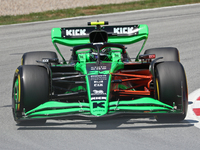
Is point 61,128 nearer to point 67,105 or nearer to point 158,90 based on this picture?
point 67,105

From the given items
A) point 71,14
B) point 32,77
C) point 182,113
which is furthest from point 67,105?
point 71,14

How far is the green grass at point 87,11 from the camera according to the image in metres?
20.7

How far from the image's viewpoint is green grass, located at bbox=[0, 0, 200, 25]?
20688 mm

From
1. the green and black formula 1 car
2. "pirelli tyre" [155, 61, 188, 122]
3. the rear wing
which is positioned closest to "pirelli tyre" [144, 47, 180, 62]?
the rear wing

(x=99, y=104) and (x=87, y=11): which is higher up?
(x=87, y=11)

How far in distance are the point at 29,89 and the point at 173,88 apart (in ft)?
6.72

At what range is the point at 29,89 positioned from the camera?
21.0 feet

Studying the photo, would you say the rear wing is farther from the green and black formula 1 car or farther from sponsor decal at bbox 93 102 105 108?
sponsor decal at bbox 93 102 105 108

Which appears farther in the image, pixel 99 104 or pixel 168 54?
pixel 168 54

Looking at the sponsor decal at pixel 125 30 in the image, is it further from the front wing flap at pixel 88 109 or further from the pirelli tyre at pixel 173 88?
the front wing flap at pixel 88 109

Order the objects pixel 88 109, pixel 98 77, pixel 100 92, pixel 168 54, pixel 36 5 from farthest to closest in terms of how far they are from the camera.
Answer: pixel 36 5 < pixel 168 54 < pixel 98 77 < pixel 100 92 < pixel 88 109

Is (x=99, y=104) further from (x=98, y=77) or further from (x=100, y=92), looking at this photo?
(x=98, y=77)

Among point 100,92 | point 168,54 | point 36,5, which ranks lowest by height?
point 100,92

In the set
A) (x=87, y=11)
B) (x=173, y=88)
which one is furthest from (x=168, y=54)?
(x=87, y=11)
